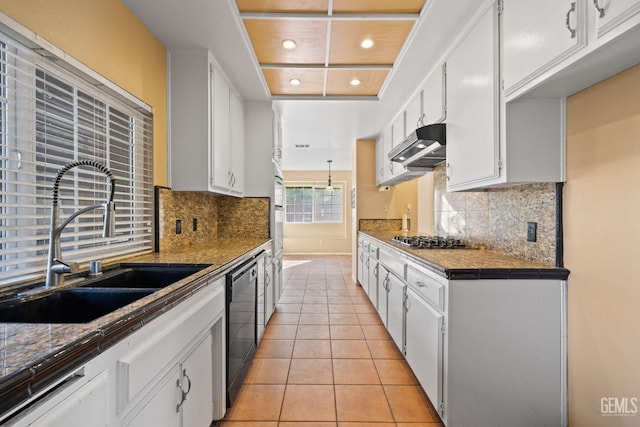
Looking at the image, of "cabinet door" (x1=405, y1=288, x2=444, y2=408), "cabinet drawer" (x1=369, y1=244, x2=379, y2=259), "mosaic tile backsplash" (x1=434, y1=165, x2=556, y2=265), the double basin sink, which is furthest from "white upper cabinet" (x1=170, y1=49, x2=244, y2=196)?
"mosaic tile backsplash" (x1=434, y1=165, x2=556, y2=265)

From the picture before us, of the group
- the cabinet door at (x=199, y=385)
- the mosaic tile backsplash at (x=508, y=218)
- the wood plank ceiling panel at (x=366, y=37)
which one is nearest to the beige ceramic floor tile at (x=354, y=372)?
the cabinet door at (x=199, y=385)

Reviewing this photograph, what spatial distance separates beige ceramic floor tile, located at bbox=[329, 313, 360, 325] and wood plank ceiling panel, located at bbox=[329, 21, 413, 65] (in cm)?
260

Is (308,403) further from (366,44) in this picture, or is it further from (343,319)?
(366,44)

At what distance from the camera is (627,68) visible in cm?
122

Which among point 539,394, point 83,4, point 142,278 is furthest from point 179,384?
point 83,4

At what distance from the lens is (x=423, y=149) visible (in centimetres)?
255

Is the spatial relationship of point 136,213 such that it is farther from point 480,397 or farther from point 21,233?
point 480,397

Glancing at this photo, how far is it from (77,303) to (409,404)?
1.91 m

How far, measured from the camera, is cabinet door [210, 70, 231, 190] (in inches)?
97.0

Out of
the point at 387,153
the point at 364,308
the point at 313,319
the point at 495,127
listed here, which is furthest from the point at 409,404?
the point at 387,153

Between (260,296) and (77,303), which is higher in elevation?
(77,303)

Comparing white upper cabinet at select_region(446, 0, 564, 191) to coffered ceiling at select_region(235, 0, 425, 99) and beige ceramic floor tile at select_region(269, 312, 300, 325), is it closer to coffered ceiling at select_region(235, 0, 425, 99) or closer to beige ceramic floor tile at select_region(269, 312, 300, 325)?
coffered ceiling at select_region(235, 0, 425, 99)

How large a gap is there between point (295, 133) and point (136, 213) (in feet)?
10.3

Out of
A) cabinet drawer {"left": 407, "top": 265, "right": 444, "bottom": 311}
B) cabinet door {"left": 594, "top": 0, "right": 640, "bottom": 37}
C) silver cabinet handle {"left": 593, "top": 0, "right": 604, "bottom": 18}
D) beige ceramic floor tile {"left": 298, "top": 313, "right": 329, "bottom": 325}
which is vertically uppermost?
silver cabinet handle {"left": 593, "top": 0, "right": 604, "bottom": 18}
